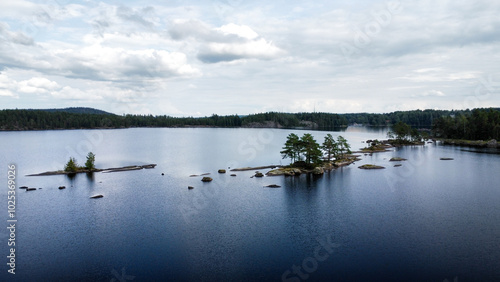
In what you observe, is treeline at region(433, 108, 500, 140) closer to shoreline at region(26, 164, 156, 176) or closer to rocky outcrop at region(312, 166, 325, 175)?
rocky outcrop at region(312, 166, 325, 175)

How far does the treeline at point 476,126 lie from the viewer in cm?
14815

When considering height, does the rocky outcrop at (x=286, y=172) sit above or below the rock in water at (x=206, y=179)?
above

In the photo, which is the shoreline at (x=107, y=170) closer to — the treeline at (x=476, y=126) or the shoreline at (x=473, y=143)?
the shoreline at (x=473, y=143)

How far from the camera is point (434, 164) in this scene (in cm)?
9788

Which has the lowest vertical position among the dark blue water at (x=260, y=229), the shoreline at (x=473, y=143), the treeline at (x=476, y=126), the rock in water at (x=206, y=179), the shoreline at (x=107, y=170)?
the dark blue water at (x=260, y=229)

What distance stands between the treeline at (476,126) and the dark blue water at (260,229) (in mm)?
89849

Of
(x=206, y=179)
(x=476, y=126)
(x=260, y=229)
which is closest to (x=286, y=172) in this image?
(x=206, y=179)

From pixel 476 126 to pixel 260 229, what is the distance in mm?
158500

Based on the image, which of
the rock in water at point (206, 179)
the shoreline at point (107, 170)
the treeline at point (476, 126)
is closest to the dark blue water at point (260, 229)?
the rock in water at point (206, 179)

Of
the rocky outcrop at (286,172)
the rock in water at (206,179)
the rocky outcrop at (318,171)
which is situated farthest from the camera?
the rocky outcrop at (318,171)

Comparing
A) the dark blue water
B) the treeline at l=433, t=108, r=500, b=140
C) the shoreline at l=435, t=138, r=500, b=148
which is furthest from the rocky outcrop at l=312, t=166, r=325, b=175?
the treeline at l=433, t=108, r=500, b=140

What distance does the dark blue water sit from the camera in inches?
1259

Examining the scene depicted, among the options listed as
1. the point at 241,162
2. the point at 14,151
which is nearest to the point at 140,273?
the point at 241,162

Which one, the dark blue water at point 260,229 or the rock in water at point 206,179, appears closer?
the dark blue water at point 260,229
